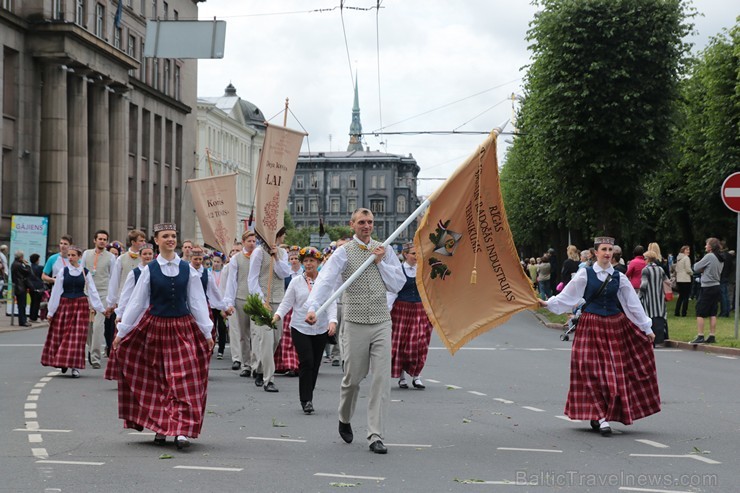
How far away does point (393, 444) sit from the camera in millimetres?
10219

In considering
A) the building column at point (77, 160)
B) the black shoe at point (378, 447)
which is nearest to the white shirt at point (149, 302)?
the black shoe at point (378, 447)

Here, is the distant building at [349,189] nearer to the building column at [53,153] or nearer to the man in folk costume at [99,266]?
the building column at [53,153]

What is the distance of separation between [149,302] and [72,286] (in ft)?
24.1

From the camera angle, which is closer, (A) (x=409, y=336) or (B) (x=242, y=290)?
(A) (x=409, y=336)

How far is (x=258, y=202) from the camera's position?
15305 mm

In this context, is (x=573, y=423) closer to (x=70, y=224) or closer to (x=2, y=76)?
(x=2, y=76)

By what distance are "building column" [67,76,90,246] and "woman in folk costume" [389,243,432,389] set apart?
36276mm

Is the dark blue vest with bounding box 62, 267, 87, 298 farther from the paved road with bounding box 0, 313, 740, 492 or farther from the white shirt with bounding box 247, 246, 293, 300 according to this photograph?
the white shirt with bounding box 247, 246, 293, 300

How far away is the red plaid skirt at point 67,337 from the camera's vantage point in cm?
1680

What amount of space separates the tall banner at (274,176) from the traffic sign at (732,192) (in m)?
10.2

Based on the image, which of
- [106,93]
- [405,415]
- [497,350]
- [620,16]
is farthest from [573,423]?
[106,93]

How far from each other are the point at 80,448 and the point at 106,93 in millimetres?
46896

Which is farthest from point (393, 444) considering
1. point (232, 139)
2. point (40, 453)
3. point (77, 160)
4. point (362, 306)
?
point (232, 139)

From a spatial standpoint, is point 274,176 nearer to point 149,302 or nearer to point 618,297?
point 149,302
